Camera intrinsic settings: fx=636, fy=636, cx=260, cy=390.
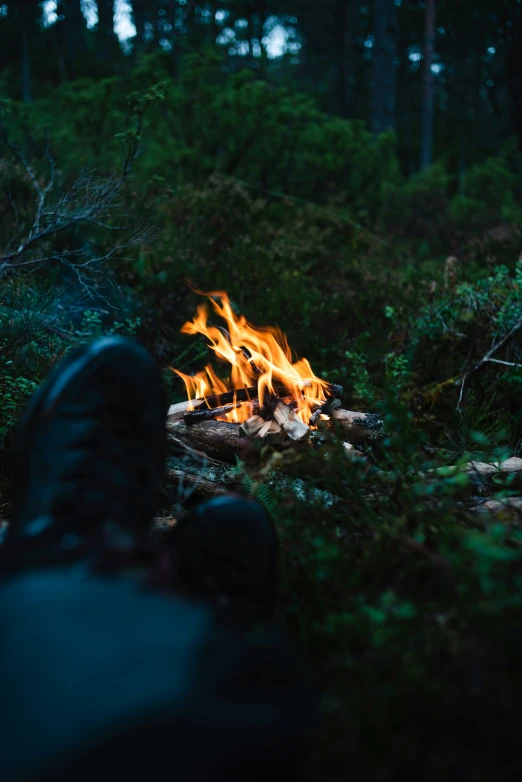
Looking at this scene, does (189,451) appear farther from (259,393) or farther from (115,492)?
(115,492)

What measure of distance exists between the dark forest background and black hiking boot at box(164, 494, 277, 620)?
0.15m

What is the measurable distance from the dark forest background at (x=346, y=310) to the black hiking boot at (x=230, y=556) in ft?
0.49

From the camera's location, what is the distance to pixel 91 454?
1.67 meters

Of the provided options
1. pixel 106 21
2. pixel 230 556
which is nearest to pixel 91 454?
pixel 230 556

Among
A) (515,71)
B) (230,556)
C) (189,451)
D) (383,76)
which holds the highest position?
(383,76)

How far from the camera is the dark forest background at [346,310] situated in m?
1.12

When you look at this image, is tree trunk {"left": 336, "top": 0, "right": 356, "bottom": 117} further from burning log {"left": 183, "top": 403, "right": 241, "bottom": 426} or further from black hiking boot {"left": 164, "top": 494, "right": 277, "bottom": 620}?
black hiking boot {"left": 164, "top": 494, "right": 277, "bottom": 620}

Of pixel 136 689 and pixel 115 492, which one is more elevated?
pixel 136 689

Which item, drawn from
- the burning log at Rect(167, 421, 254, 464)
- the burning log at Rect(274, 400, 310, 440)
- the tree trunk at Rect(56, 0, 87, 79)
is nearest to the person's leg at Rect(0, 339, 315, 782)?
the burning log at Rect(274, 400, 310, 440)

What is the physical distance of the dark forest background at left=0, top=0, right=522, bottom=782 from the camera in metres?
1.12

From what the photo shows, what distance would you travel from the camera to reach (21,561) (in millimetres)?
1178

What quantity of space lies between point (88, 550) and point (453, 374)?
303cm

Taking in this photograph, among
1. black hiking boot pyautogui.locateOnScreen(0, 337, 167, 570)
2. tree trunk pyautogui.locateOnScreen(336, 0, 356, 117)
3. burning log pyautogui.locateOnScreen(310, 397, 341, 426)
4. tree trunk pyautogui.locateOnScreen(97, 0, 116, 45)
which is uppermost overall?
tree trunk pyautogui.locateOnScreen(97, 0, 116, 45)

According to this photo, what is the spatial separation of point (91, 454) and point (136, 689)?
846 mm
